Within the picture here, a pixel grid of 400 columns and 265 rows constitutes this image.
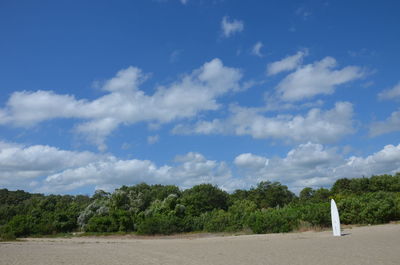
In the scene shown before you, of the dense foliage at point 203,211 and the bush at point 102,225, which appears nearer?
the dense foliage at point 203,211

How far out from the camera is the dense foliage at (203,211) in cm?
2833

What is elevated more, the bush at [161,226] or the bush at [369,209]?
the bush at [369,209]

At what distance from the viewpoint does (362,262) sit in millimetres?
10805

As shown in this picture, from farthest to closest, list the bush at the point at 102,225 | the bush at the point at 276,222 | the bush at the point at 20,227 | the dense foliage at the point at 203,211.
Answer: the bush at the point at 20,227 < the bush at the point at 102,225 < the dense foliage at the point at 203,211 < the bush at the point at 276,222

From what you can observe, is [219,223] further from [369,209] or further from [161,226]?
[369,209]

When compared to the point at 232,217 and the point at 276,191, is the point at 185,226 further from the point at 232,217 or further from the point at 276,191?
the point at 276,191

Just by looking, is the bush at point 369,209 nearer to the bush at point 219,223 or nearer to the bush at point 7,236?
the bush at point 219,223

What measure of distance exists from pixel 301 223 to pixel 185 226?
13046 millimetres

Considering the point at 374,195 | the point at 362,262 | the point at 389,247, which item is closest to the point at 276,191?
the point at 374,195

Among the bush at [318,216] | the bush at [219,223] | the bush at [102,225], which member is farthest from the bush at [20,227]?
the bush at [318,216]

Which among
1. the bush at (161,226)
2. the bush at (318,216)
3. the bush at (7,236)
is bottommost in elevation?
the bush at (7,236)

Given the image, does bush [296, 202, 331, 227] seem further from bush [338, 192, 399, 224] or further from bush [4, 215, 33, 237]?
bush [4, 215, 33, 237]

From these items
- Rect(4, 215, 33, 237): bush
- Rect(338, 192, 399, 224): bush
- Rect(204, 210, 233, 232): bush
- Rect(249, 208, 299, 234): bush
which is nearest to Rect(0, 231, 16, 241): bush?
Rect(4, 215, 33, 237): bush

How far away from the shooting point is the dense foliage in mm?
28328
